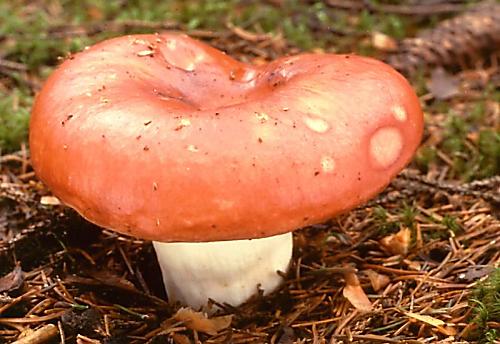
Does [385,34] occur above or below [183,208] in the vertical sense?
below

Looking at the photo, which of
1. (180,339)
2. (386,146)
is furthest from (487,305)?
(180,339)

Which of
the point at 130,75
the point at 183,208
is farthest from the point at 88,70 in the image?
the point at 183,208

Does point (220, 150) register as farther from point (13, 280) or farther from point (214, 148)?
point (13, 280)

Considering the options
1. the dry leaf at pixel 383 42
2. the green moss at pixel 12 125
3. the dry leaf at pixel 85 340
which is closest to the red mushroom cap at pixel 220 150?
the dry leaf at pixel 85 340

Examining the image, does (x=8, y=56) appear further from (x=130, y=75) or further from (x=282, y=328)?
(x=282, y=328)

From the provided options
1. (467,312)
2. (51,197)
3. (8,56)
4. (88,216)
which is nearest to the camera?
(88,216)

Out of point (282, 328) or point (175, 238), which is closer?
point (175, 238)
